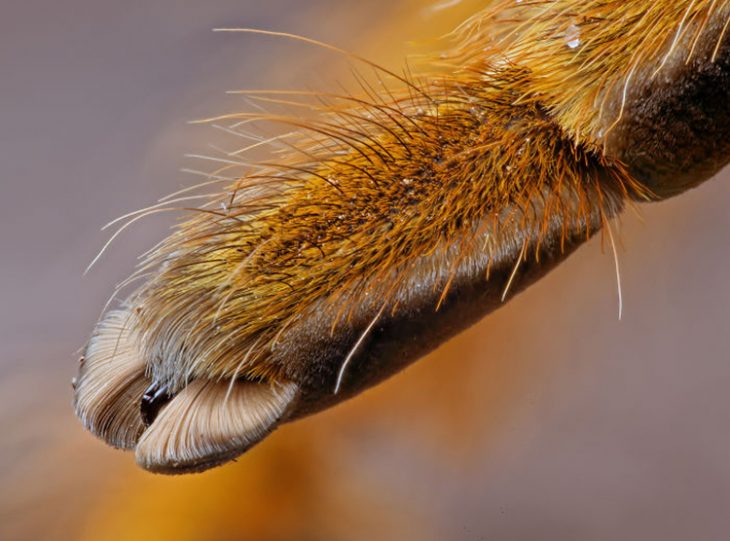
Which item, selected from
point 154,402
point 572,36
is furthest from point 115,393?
point 572,36

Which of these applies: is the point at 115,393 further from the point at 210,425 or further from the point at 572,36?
the point at 572,36

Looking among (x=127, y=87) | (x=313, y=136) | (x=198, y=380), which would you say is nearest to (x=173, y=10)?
(x=127, y=87)

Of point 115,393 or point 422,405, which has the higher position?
point 115,393

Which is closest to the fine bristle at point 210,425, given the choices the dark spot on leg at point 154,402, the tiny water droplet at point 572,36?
the dark spot on leg at point 154,402

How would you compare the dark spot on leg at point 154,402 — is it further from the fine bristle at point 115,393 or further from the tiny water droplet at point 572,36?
the tiny water droplet at point 572,36

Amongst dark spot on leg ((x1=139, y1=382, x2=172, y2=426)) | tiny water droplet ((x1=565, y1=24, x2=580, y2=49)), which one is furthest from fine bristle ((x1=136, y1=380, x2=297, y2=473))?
tiny water droplet ((x1=565, y1=24, x2=580, y2=49))

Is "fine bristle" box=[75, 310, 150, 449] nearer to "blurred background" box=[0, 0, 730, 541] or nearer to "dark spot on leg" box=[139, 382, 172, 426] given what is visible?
"dark spot on leg" box=[139, 382, 172, 426]
